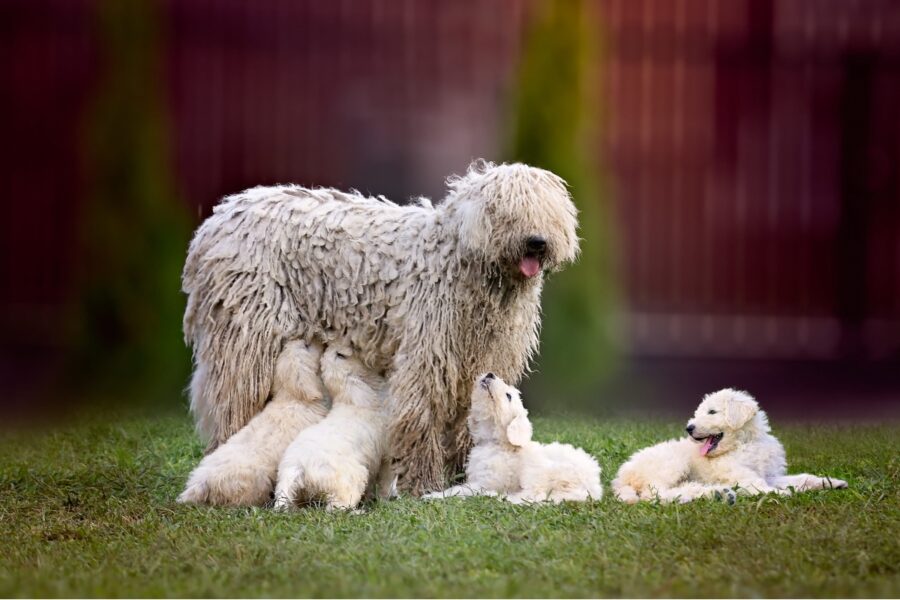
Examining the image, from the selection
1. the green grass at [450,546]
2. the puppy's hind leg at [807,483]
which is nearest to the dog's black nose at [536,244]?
the green grass at [450,546]

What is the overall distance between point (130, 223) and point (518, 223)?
5.41 meters

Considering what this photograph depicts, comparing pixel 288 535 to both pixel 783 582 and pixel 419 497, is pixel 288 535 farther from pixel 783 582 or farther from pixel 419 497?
pixel 783 582

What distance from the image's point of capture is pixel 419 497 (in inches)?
254

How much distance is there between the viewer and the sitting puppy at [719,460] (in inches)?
244

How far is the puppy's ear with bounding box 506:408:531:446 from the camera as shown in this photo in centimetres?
614

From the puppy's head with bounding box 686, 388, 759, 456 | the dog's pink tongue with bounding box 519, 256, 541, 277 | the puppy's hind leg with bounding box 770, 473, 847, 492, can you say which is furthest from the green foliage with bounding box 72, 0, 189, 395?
the puppy's hind leg with bounding box 770, 473, 847, 492

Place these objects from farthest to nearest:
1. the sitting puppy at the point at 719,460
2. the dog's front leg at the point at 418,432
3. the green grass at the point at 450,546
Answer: the dog's front leg at the point at 418,432
the sitting puppy at the point at 719,460
the green grass at the point at 450,546

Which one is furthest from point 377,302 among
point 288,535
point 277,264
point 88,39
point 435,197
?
point 88,39

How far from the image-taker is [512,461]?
620 centimetres

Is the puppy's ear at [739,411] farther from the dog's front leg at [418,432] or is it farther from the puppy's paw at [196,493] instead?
the puppy's paw at [196,493]

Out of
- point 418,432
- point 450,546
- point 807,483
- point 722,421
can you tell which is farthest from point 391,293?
point 807,483

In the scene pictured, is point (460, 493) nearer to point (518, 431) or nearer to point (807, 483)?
point (518, 431)

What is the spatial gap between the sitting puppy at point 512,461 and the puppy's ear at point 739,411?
0.71 metres

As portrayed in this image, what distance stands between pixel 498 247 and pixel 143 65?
18.4 ft
